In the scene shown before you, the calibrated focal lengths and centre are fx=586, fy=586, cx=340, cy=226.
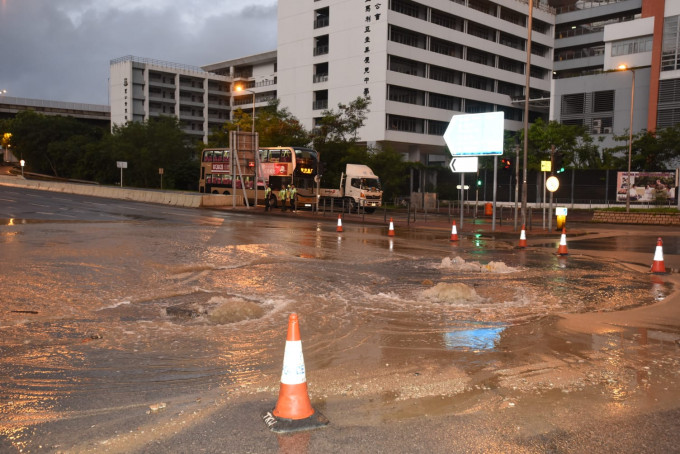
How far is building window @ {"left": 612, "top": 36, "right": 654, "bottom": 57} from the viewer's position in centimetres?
6014

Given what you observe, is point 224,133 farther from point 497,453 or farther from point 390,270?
point 497,453

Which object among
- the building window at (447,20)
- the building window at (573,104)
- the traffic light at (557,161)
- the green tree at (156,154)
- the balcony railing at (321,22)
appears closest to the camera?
the traffic light at (557,161)

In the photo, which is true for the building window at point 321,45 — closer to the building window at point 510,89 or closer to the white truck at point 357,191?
the building window at point 510,89

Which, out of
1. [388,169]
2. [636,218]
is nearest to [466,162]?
[636,218]

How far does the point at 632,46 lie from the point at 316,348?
6634 centimetres

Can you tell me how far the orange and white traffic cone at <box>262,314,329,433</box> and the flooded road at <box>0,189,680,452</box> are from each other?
133 mm

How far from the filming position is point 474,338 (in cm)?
695

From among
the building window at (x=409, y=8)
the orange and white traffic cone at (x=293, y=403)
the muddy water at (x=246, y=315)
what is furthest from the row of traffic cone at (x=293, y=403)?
the building window at (x=409, y=8)

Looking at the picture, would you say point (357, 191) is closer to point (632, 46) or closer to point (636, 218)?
point (636, 218)

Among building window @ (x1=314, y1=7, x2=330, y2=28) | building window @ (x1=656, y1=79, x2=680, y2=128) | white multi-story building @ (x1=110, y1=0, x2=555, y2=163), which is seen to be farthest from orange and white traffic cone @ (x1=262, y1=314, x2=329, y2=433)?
building window @ (x1=314, y1=7, x2=330, y2=28)

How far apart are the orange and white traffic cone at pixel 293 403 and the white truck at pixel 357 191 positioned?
3541cm

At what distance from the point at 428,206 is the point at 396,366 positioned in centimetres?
4027

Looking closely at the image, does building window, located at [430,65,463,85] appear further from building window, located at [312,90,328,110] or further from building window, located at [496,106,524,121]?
building window, located at [312,90,328,110]

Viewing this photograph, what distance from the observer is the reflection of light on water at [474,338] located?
6.62 metres
